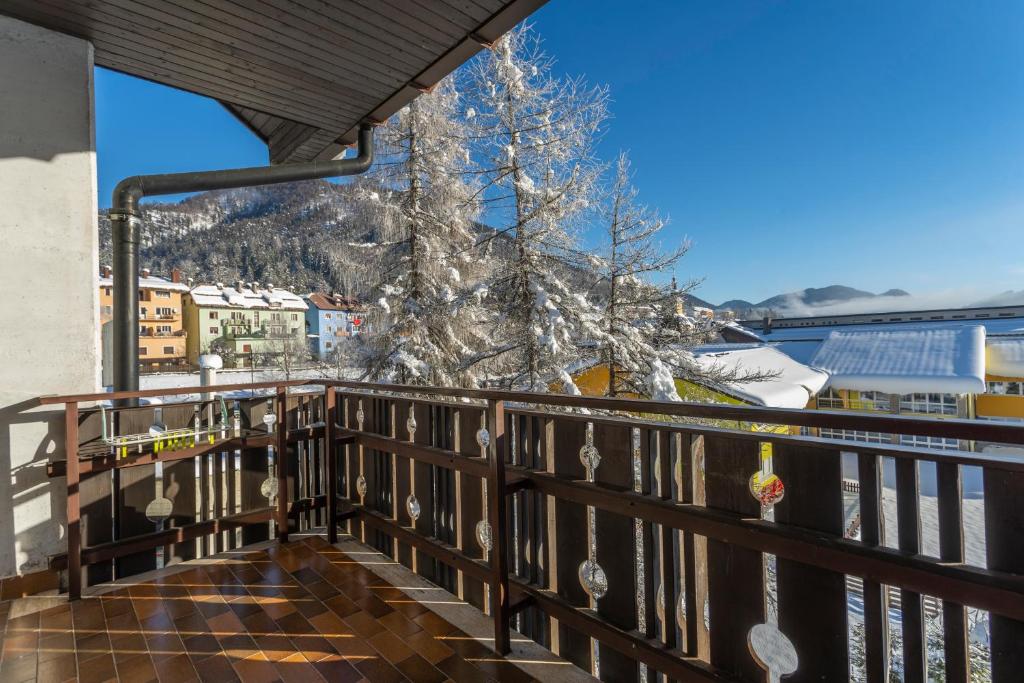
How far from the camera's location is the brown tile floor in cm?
200

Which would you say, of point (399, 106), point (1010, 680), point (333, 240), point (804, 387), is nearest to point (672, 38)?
point (804, 387)

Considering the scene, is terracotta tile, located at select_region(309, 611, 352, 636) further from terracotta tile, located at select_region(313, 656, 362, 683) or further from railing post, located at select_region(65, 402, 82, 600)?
railing post, located at select_region(65, 402, 82, 600)

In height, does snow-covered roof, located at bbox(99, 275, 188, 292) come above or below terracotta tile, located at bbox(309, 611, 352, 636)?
above

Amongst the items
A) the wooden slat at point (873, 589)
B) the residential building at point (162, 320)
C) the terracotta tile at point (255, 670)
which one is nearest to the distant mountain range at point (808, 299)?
the wooden slat at point (873, 589)

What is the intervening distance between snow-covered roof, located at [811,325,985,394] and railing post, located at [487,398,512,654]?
17.6 metres

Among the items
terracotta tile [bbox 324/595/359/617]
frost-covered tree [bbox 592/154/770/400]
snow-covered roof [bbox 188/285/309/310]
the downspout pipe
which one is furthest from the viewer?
snow-covered roof [bbox 188/285/309/310]

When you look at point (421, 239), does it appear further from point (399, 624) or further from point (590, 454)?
point (590, 454)

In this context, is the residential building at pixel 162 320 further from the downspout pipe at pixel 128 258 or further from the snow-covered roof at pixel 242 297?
the downspout pipe at pixel 128 258

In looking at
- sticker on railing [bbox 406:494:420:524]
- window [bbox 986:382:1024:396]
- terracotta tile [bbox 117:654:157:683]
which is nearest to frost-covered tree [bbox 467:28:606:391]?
sticker on railing [bbox 406:494:420:524]

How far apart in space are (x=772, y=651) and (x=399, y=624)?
167cm

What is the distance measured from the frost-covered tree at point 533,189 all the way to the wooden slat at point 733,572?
5681mm

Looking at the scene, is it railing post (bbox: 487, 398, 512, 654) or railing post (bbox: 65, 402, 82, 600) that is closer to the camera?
railing post (bbox: 487, 398, 512, 654)

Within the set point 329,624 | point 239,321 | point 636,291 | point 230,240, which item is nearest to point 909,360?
point 636,291

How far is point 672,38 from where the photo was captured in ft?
46.8
